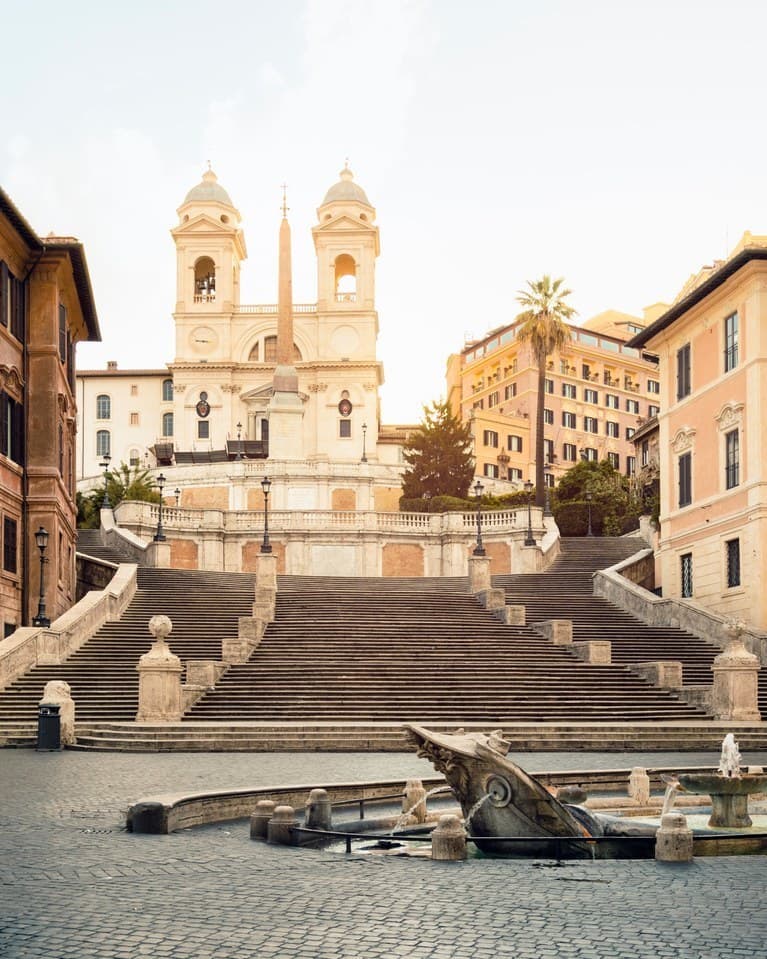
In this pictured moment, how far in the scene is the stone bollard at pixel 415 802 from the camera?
615 inches

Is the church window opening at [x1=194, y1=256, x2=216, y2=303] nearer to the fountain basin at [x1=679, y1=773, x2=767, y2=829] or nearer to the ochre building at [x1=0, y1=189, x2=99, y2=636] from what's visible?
the ochre building at [x1=0, y1=189, x2=99, y2=636]

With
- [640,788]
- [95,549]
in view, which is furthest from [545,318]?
[640,788]

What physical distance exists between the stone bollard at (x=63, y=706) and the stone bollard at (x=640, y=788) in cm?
1199

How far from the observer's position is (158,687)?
27.2 m

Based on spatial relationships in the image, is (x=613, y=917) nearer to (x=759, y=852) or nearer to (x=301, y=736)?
(x=759, y=852)

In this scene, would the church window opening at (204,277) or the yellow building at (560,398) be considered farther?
the church window opening at (204,277)

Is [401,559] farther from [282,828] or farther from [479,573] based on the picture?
[282,828]

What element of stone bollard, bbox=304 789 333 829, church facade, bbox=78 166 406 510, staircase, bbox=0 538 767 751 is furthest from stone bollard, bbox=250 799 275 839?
church facade, bbox=78 166 406 510

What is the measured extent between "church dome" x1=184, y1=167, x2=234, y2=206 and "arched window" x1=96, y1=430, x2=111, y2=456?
2184 centimetres

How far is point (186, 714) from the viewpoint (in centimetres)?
2783

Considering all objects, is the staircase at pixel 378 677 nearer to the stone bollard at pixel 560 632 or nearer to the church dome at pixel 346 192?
the stone bollard at pixel 560 632

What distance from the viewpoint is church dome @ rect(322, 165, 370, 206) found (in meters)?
117

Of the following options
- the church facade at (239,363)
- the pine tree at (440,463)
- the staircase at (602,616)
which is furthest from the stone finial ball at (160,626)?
the church facade at (239,363)

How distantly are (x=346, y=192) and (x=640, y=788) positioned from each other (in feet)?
342
